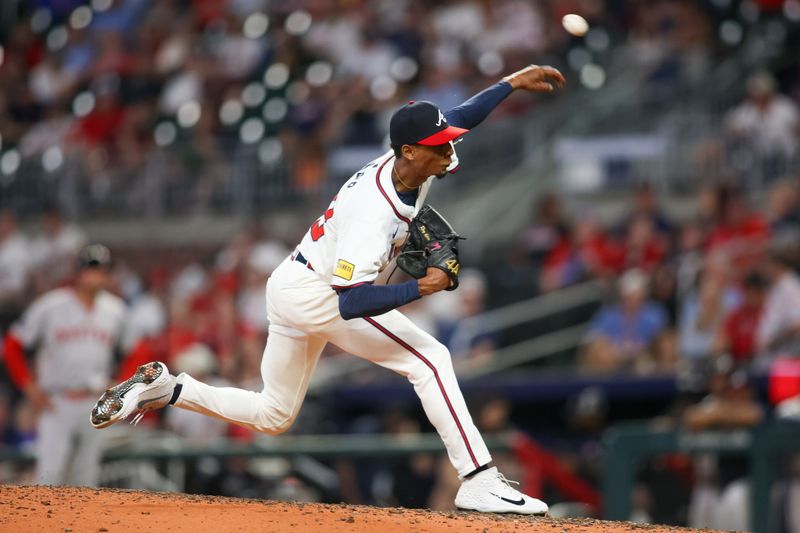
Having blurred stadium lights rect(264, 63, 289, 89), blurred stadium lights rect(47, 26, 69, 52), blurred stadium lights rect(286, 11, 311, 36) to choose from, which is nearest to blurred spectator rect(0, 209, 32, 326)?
blurred stadium lights rect(264, 63, 289, 89)

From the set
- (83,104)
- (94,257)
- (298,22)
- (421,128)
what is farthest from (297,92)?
(421,128)

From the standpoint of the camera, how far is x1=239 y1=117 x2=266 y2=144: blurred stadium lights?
14.6 m

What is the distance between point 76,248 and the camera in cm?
1360

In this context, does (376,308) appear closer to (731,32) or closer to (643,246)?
(643,246)

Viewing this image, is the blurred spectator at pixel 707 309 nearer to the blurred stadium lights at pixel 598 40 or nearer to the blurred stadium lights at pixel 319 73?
the blurred stadium lights at pixel 598 40

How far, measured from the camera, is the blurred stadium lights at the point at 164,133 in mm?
15234

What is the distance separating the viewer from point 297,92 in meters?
14.6

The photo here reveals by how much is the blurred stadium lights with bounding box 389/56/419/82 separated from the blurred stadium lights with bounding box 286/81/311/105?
111 cm

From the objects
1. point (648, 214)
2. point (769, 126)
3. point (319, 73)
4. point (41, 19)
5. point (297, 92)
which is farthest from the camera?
point (41, 19)

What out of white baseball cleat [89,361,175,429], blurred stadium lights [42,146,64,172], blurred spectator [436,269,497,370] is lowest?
blurred spectator [436,269,497,370]

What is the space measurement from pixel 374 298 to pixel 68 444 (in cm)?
434

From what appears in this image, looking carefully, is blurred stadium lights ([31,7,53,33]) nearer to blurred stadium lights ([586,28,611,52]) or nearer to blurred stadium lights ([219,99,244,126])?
blurred stadium lights ([219,99,244,126])

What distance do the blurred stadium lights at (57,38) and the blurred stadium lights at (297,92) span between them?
4.45 m

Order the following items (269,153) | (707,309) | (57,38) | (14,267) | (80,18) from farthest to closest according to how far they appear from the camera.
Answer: (80,18) < (57,38) < (269,153) < (14,267) < (707,309)
